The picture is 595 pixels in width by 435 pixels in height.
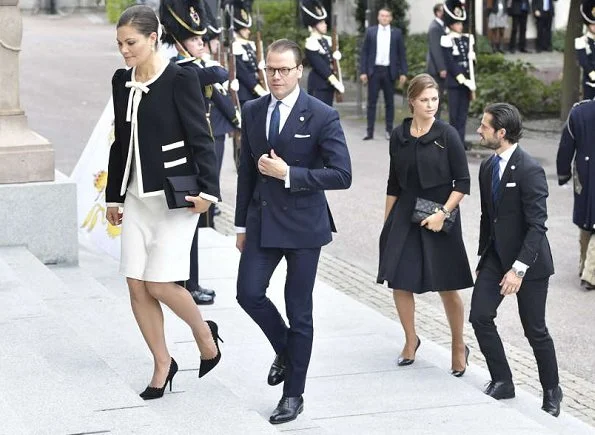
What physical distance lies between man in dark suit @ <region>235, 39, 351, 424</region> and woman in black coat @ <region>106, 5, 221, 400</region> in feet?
1.22

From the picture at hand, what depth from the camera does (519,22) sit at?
32.6 m

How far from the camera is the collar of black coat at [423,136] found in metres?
7.47

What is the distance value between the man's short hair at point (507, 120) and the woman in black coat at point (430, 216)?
0.33m

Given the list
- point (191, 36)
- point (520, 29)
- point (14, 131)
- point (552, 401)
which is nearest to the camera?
point (552, 401)

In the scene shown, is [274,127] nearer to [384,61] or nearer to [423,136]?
[423,136]

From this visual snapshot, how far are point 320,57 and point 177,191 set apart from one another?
39.8ft

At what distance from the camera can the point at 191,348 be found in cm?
769

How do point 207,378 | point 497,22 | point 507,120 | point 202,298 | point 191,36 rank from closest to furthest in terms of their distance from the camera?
1. point 207,378
2. point 507,120
3. point 191,36
4. point 202,298
5. point 497,22

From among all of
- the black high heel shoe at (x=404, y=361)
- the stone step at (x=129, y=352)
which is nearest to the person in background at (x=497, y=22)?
the stone step at (x=129, y=352)

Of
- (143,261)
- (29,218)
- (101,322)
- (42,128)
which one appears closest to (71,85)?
(42,128)

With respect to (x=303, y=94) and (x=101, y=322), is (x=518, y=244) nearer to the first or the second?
(x=303, y=94)

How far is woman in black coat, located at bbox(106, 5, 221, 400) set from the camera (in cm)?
613

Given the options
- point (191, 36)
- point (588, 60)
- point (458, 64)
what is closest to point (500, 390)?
point (191, 36)

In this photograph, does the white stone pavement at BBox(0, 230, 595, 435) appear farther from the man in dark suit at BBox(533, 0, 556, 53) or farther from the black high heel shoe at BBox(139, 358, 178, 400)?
the man in dark suit at BBox(533, 0, 556, 53)
